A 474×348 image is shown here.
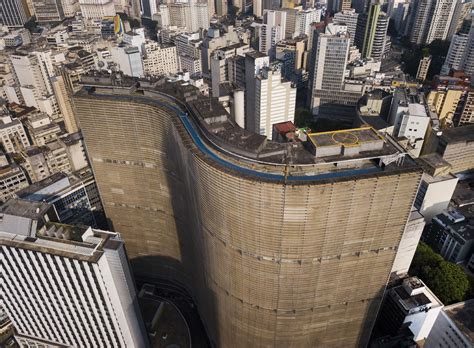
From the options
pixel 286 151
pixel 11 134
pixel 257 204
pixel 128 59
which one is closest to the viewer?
pixel 257 204

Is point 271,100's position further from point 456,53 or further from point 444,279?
point 456,53

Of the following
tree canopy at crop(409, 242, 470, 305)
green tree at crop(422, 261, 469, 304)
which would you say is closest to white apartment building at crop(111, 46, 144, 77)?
tree canopy at crop(409, 242, 470, 305)

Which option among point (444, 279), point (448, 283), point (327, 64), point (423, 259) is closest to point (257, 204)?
→ point (444, 279)

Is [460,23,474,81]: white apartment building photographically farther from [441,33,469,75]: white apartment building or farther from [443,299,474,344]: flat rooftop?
[443,299,474,344]: flat rooftop

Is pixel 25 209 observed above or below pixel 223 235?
above

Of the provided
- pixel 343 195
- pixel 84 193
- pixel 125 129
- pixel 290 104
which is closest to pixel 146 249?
pixel 84 193

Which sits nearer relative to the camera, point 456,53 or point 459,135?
point 459,135
